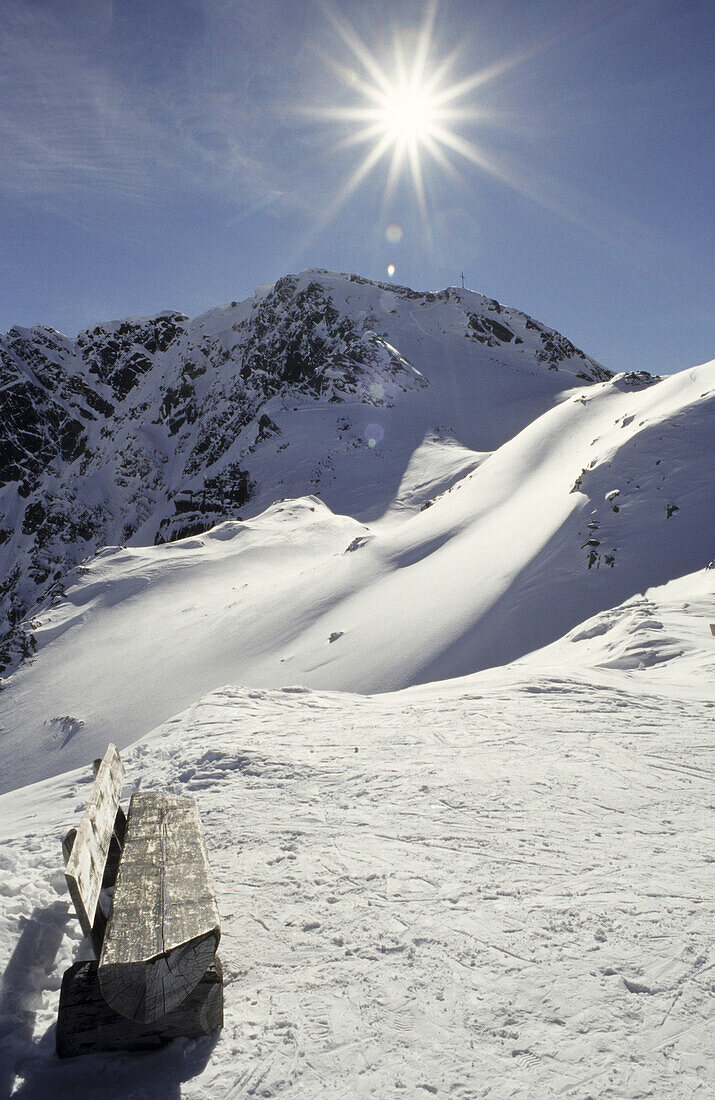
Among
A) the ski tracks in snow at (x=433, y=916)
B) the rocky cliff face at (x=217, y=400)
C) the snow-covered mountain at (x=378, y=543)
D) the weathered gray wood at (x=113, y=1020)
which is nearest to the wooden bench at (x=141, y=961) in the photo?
the weathered gray wood at (x=113, y=1020)

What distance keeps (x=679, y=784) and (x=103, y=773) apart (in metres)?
3.90

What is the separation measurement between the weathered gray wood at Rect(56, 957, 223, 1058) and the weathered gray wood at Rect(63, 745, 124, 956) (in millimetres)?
190

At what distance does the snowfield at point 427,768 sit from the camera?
2.31 m

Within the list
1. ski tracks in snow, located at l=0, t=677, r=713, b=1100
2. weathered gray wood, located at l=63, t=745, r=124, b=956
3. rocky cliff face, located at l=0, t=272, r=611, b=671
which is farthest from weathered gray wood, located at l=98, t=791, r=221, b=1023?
rocky cliff face, located at l=0, t=272, r=611, b=671

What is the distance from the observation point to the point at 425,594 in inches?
508

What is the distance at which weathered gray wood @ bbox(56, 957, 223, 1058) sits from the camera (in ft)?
7.34

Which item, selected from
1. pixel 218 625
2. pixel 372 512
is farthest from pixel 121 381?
pixel 218 625

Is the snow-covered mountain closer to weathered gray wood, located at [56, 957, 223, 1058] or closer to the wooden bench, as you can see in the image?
the wooden bench

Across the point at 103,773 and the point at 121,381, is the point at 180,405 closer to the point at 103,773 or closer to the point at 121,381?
the point at 121,381

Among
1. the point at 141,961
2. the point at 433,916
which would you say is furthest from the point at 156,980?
the point at 433,916

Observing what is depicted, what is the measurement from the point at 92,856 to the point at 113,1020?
0.67 m

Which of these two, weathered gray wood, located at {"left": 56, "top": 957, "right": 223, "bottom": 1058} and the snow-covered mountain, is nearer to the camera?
weathered gray wood, located at {"left": 56, "top": 957, "right": 223, "bottom": 1058}

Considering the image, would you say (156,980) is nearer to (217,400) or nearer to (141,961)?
(141,961)

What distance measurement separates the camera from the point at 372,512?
31750mm
